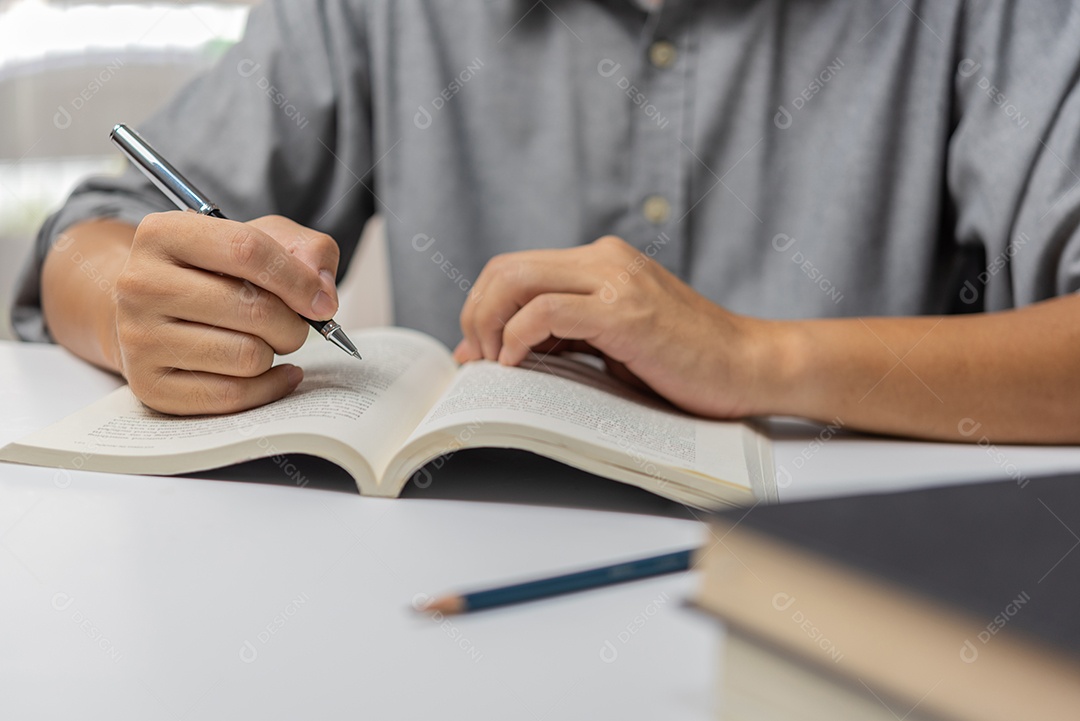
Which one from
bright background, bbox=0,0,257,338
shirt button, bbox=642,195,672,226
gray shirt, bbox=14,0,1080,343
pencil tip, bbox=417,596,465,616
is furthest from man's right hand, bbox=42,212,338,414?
bright background, bbox=0,0,257,338

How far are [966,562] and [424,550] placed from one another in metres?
0.30

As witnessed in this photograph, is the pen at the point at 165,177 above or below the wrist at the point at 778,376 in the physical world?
above

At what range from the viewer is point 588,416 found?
2.04 ft

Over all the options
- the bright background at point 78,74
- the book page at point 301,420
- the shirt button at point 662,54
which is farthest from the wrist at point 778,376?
the bright background at point 78,74

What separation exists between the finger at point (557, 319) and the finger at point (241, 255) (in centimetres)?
15

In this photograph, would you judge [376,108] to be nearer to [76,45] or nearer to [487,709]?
[487,709]

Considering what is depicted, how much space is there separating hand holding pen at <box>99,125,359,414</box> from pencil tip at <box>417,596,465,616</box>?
284 mm

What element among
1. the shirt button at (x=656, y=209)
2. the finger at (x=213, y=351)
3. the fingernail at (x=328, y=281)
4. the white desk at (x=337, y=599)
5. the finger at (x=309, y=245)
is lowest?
the white desk at (x=337, y=599)

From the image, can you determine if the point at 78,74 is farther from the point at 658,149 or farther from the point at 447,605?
the point at 447,605

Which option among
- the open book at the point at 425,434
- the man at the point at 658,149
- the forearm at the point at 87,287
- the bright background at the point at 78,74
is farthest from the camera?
the bright background at the point at 78,74

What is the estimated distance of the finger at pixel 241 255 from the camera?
611 mm

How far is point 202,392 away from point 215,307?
7cm

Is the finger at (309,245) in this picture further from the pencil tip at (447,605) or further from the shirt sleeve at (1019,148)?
the shirt sleeve at (1019,148)

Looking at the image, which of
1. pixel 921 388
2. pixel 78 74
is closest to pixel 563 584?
pixel 921 388
